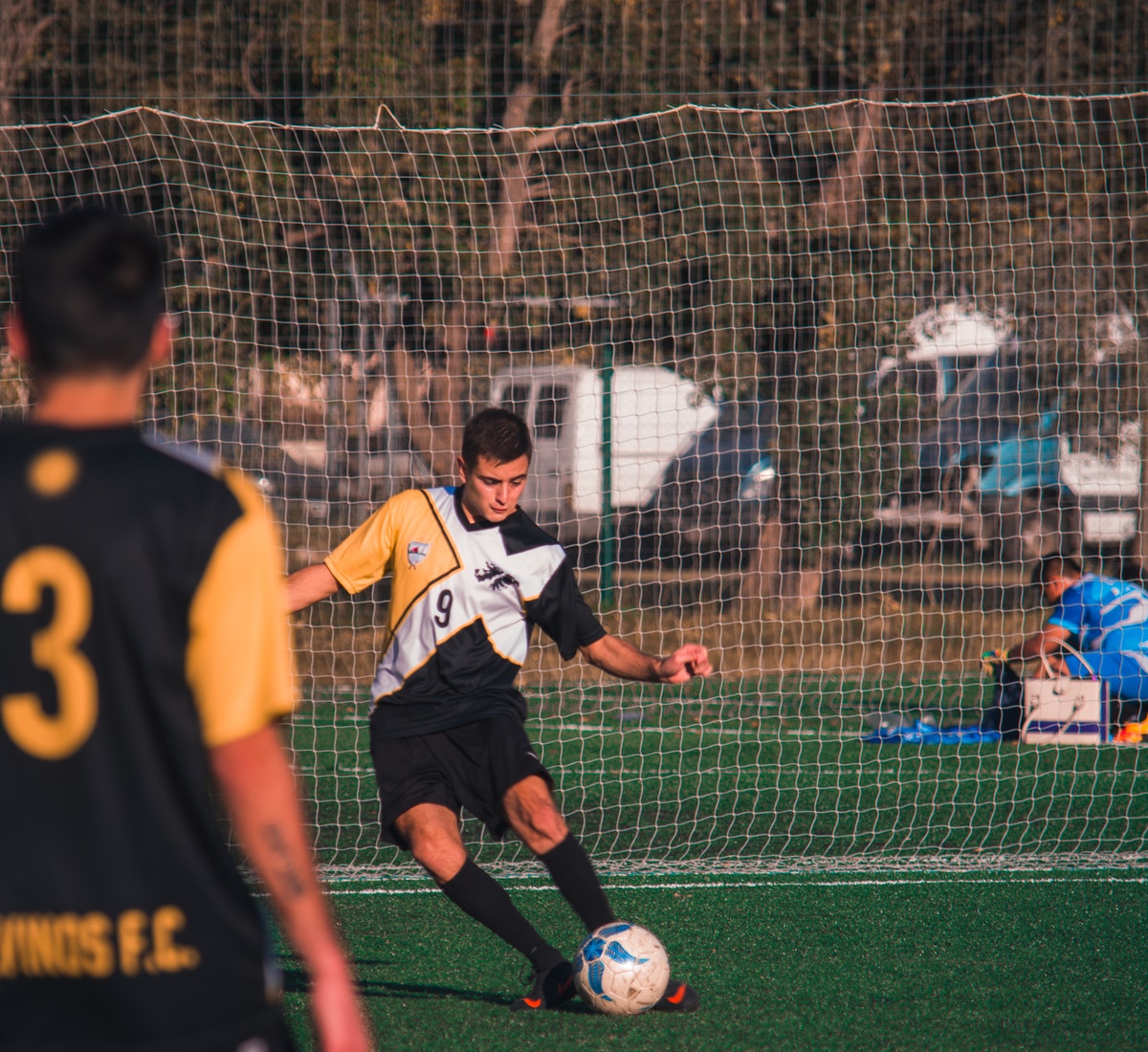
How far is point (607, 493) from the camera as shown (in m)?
11.4

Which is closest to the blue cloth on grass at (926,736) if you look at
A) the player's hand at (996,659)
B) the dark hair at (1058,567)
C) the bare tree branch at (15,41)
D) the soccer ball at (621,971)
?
the player's hand at (996,659)

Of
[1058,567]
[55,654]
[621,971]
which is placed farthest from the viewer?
[1058,567]

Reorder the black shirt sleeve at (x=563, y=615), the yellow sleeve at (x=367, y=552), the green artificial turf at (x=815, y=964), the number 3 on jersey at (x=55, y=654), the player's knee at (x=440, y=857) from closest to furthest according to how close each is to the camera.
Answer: the number 3 on jersey at (x=55, y=654) < the green artificial turf at (x=815, y=964) < the player's knee at (x=440, y=857) < the yellow sleeve at (x=367, y=552) < the black shirt sleeve at (x=563, y=615)

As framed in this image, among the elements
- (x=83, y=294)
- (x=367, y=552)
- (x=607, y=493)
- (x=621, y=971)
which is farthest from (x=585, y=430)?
(x=83, y=294)

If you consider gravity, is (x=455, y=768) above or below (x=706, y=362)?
below

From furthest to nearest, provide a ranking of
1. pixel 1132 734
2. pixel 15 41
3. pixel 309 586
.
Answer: pixel 15 41 < pixel 1132 734 < pixel 309 586

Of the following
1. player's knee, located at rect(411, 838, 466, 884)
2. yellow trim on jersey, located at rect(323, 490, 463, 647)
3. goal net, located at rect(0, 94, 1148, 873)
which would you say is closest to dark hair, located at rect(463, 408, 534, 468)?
yellow trim on jersey, located at rect(323, 490, 463, 647)

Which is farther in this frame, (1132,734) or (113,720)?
(1132,734)

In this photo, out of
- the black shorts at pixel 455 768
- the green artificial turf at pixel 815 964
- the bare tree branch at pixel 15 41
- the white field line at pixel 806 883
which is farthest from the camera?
the bare tree branch at pixel 15 41

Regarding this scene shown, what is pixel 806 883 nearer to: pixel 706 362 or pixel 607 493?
pixel 607 493

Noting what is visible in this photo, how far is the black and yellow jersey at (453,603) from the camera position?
4.29 m

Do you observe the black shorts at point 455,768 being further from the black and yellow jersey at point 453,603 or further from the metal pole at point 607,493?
the metal pole at point 607,493

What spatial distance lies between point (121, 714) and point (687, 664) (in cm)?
234

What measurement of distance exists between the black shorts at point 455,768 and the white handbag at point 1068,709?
5427 mm
